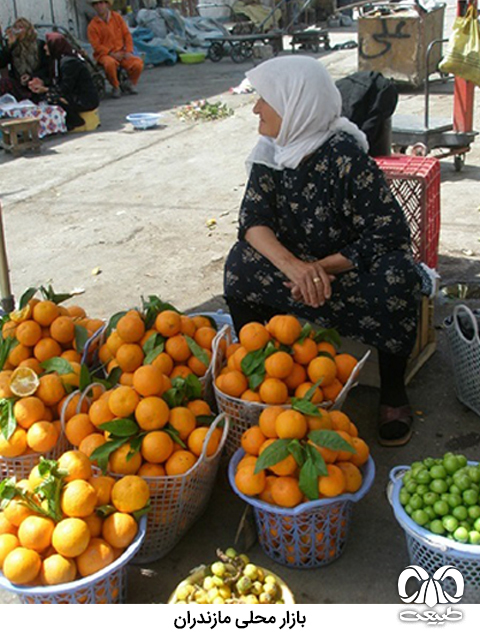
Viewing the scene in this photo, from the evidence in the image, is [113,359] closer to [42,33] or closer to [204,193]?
[204,193]

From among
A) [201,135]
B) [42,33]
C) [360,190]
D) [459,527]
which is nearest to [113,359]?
[360,190]

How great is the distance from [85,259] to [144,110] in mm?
6548

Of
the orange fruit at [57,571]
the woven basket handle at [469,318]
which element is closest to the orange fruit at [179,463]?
the orange fruit at [57,571]

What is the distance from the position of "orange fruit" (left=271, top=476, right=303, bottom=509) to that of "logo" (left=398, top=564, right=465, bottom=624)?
1.22 ft

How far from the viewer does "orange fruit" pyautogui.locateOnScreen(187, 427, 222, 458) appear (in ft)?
7.75

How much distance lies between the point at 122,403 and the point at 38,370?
1.74 feet

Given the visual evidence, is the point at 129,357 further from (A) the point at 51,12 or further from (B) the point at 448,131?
(A) the point at 51,12

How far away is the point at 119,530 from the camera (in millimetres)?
2080

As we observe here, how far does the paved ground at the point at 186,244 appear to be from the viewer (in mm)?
2430

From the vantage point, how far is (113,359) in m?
2.76

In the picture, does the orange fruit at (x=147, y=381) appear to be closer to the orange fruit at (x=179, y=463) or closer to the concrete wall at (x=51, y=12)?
the orange fruit at (x=179, y=463)

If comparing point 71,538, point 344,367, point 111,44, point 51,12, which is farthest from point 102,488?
point 51,12

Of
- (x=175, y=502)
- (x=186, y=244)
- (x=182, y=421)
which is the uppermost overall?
(x=182, y=421)

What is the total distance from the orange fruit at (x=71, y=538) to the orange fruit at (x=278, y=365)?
814mm
